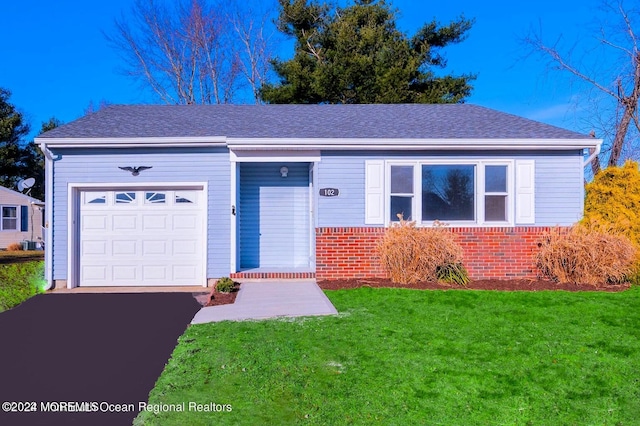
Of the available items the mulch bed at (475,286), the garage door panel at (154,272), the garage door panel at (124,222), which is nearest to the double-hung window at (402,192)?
the mulch bed at (475,286)

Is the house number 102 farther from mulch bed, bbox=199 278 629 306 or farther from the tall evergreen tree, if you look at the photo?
the tall evergreen tree

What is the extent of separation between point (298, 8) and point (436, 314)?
19912 millimetres

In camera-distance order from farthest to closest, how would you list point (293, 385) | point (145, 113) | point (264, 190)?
point (145, 113)
point (264, 190)
point (293, 385)

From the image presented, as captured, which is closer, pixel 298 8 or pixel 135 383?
pixel 135 383

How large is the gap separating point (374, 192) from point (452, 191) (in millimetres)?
1689

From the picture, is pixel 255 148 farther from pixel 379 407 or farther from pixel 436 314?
pixel 379 407

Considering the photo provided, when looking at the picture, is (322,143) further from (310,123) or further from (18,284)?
(18,284)

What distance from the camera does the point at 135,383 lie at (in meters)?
4.55

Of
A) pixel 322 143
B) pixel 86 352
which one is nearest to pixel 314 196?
pixel 322 143

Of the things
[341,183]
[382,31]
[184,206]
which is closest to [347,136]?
[341,183]

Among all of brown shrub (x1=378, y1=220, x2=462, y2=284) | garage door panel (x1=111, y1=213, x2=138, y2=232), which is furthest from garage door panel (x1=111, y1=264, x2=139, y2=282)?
brown shrub (x1=378, y1=220, x2=462, y2=284)

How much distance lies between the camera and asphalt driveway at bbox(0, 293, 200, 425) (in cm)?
414

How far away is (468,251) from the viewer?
9.97 metres

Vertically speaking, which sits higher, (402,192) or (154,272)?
(402,192)
